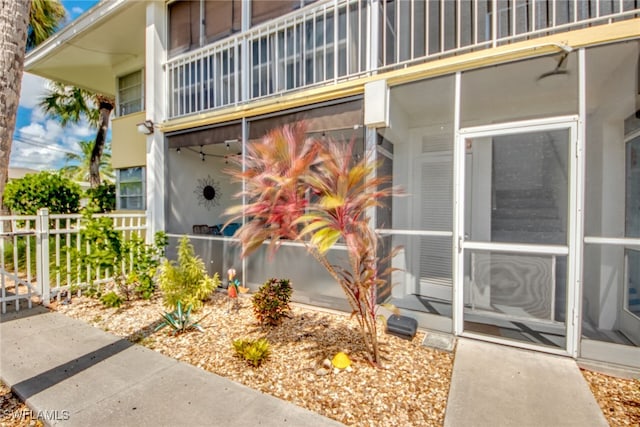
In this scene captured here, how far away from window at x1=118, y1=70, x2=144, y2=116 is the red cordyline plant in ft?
24.0

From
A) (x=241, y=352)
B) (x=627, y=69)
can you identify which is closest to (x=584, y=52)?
(x=627, y=69)

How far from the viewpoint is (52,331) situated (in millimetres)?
3764

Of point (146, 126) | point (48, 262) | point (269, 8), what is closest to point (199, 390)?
point (48, 262)

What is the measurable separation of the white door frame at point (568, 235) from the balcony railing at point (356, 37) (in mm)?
1203

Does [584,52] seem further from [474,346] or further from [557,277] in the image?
[474,346]

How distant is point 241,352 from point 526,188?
3.74 metres

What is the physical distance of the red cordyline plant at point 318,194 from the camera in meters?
2.49

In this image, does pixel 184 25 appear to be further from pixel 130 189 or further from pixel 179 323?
pixel 179 323

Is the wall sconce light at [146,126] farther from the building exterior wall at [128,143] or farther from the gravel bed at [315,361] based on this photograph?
the gravel bed at [315,361]

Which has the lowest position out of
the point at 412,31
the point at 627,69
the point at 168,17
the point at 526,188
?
the point at 526,188

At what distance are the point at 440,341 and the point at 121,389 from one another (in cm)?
323

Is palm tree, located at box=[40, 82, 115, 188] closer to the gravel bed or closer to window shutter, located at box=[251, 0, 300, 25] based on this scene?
window shutter, located at box=[251, 0, 300, 25]

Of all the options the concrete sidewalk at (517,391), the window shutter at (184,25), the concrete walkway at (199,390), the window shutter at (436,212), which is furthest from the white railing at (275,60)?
the concrete walkway at (199,390)

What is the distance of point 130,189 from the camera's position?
Answer: 7.98 meters
